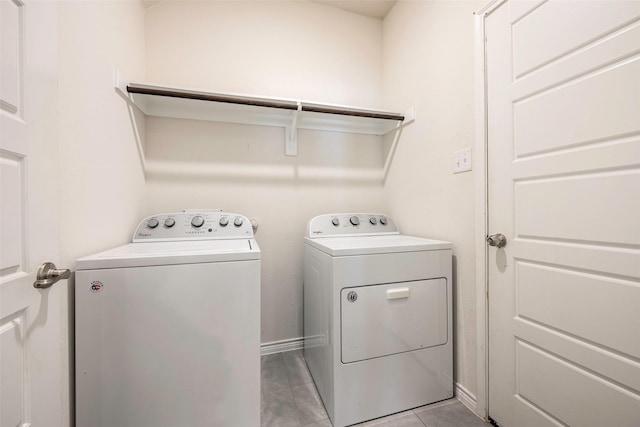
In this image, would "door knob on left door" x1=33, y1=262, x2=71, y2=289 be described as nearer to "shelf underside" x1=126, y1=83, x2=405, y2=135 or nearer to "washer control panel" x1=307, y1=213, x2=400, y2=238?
"shelf underside" x1=126, y1=83, x2=405, y2=135

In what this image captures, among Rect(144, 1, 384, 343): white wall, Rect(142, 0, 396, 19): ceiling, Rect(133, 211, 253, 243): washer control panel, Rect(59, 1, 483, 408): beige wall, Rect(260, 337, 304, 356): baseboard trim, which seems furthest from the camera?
Rect(142, 0, 396, 19): ceiling

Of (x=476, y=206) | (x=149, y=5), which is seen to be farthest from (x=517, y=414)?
(x=149, y=5)

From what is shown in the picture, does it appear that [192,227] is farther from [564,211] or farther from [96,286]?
[564,211]

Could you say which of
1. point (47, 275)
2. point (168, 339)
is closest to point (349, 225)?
point (168, 339)

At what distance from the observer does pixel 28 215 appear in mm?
689

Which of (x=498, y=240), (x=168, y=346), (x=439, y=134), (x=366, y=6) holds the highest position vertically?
(x=366, y=6)

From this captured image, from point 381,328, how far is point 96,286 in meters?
1.20

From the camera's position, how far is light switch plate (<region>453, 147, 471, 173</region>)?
1.30 metres

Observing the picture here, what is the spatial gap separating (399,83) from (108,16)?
1785 millimetres

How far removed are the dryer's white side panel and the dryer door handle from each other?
31 centimetres

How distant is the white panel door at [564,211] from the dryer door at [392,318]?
0.25 meters

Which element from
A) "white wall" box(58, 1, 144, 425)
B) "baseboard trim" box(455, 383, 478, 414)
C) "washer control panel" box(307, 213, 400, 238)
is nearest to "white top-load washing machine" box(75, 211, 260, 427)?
"white wall" box(58, 1, 144, 425)

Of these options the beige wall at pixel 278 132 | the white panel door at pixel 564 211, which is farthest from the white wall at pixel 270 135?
the white panel door at pixel 564 211

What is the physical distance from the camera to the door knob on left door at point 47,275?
71 centimetres
